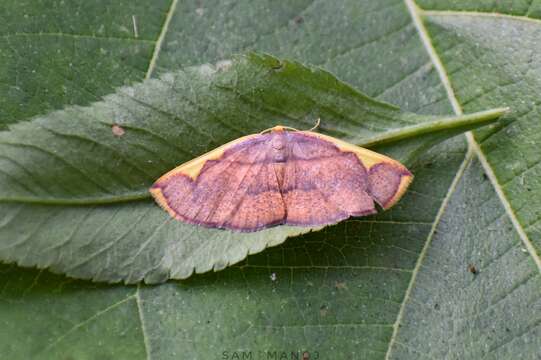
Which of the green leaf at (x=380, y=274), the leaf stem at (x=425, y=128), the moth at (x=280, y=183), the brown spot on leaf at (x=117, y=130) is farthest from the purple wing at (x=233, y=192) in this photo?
the leaf stem at (x=425, y=128)

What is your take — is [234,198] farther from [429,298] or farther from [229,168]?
[429,298]

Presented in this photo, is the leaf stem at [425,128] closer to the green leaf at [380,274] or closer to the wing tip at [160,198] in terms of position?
the green leaf at [380,274]

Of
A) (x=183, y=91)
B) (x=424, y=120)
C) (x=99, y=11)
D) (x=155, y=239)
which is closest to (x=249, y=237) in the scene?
(x=155, y=239)

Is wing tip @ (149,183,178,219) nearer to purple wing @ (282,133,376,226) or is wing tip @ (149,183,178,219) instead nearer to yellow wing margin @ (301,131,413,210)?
purple wing @ (282,133,376,226)

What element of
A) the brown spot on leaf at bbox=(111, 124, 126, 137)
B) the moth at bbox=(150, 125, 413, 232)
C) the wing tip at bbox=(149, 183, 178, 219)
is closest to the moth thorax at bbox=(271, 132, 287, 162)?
the moth at bbox=(150, 125, 413, 232)

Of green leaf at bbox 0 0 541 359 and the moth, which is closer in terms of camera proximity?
the moth

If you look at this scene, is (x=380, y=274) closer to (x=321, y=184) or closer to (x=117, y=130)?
(x=321, y=184)
